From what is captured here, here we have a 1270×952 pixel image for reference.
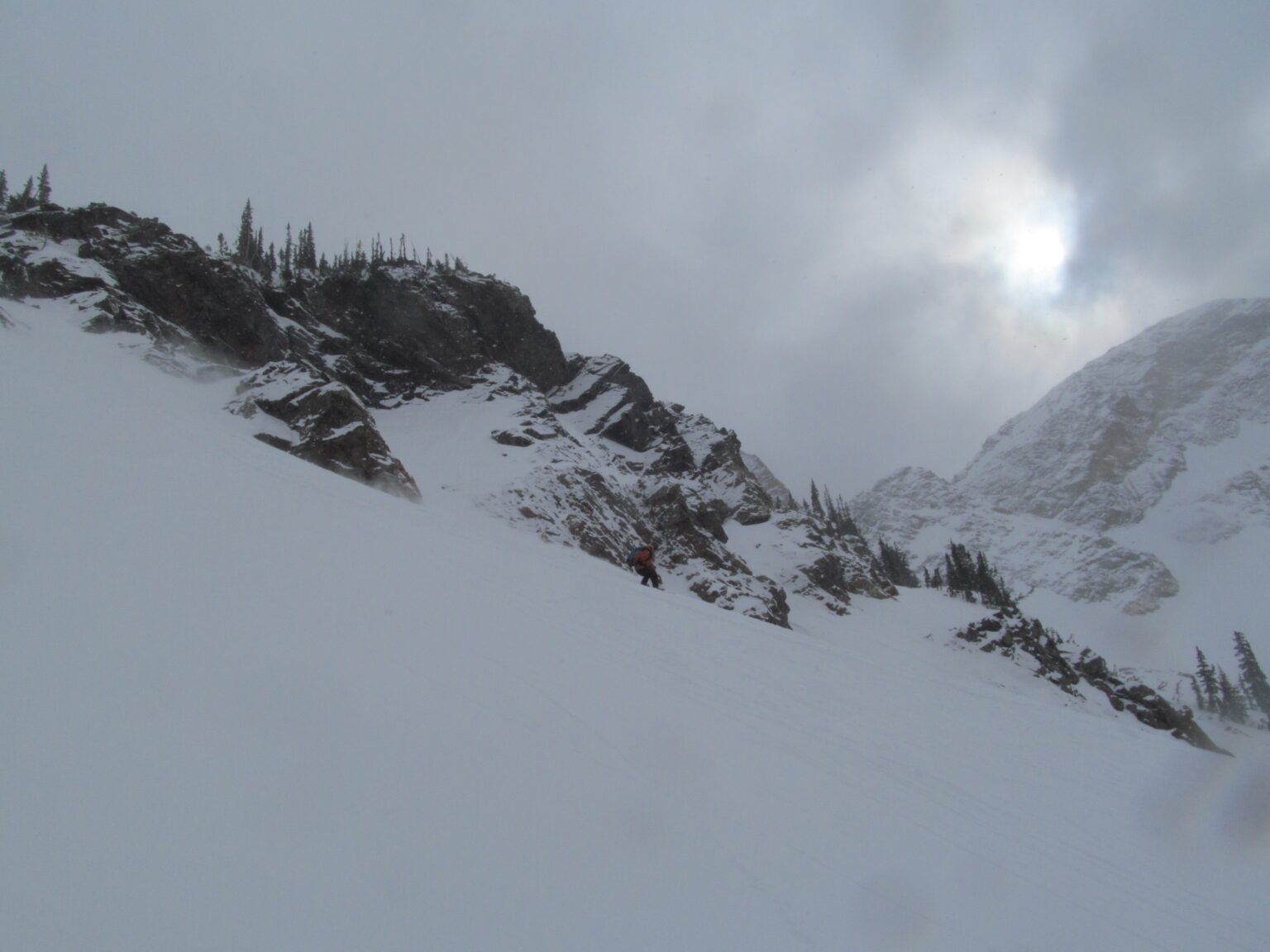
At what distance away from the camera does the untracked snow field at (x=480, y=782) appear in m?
2.41

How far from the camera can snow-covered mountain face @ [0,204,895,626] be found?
27.0 meters

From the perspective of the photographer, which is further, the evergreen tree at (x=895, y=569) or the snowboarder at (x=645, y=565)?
the evergreen tree at (x=895, y=569)

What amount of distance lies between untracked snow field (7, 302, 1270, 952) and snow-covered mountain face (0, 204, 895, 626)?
55.9 feet

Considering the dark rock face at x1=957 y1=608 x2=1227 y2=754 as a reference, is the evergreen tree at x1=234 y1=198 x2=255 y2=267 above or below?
above

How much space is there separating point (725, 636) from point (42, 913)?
7.77 metres

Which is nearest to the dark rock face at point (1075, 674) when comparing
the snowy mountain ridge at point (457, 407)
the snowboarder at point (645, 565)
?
the snowy mountain ridge at point (457, 407)

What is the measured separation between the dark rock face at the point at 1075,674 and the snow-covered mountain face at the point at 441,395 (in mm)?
8916

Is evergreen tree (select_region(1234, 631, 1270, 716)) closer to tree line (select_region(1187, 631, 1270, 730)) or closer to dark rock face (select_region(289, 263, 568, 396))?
tree line (select_region(1187, 631, 1270, 730))

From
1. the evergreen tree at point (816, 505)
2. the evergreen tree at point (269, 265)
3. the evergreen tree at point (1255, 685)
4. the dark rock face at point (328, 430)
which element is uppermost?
the evergreen tree at point (269, 265)

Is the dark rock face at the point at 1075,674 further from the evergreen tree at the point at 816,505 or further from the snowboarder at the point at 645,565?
the evergreen tree at the point at 816,505

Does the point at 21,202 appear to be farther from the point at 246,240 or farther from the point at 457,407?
the point at 457,407

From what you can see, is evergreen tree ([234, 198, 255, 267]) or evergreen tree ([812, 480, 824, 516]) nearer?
evergreen tree ([234, 198, 255, 267])

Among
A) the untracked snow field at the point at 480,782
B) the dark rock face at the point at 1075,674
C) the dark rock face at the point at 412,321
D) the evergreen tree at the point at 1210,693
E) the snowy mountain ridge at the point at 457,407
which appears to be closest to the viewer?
the untracked snow field at the point at 480,782

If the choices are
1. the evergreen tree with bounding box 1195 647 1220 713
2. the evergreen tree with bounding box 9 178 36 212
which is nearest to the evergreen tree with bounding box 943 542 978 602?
the evergreen tree with bounding box 1195 647 1220 713
